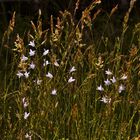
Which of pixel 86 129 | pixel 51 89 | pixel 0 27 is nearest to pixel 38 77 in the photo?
pixel 51 89

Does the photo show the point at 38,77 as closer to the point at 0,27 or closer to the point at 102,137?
the point at 102,137

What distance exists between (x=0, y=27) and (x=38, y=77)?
7.27 feet

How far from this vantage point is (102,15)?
544 centimetres

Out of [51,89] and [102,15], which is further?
[102,15]

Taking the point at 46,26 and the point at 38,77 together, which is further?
the point at 46,26

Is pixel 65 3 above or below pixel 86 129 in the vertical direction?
above

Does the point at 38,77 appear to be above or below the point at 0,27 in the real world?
below

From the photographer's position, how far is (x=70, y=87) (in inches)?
106

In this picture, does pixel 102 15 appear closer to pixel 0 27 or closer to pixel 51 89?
pixel 0 27

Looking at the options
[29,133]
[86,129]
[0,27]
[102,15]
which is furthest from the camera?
[102,15]

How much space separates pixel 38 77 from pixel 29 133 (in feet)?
1.29

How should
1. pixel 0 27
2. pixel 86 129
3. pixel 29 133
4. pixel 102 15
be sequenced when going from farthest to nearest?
1. pixel 102 15
2. pixel 0 27
3. pixel 86 129
4. pixel 29 133

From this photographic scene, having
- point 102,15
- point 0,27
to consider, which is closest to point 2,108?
point 0,27

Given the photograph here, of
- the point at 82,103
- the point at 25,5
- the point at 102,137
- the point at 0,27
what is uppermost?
the point at 25,5
